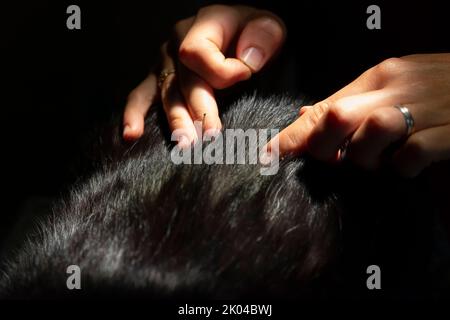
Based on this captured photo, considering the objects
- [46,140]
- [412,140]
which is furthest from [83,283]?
[46,140]

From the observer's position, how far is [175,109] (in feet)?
2.43

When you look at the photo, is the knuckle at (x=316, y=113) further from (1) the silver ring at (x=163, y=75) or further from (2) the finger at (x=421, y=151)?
(1) the silver ring at (x=163, y=75)

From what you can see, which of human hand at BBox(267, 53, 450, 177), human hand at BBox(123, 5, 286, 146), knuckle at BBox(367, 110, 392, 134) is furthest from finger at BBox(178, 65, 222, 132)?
knuckle at BBox(367, 110, 392, 134)

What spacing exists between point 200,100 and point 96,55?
1.50 feet

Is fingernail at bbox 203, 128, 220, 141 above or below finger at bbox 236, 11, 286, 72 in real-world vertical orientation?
below

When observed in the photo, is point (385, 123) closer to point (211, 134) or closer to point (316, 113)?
point (316, 113)

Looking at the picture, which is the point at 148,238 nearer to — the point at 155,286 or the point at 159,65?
the point at 155,286

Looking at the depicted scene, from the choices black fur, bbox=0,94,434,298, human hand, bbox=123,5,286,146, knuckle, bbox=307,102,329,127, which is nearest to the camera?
black fur, bbox=0,94,434,298

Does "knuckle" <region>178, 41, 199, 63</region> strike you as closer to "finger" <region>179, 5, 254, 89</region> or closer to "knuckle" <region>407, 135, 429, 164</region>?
"finger" <region>179, 5, 254, 89</region>

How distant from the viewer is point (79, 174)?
0.72 metres

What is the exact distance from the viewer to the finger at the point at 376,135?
1.75 feet

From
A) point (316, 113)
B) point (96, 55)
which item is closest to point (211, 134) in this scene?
point (316, 113)

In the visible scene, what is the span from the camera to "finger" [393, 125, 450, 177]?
0.54 meters

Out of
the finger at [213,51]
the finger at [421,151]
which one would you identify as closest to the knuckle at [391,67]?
the finger at [421,151]
